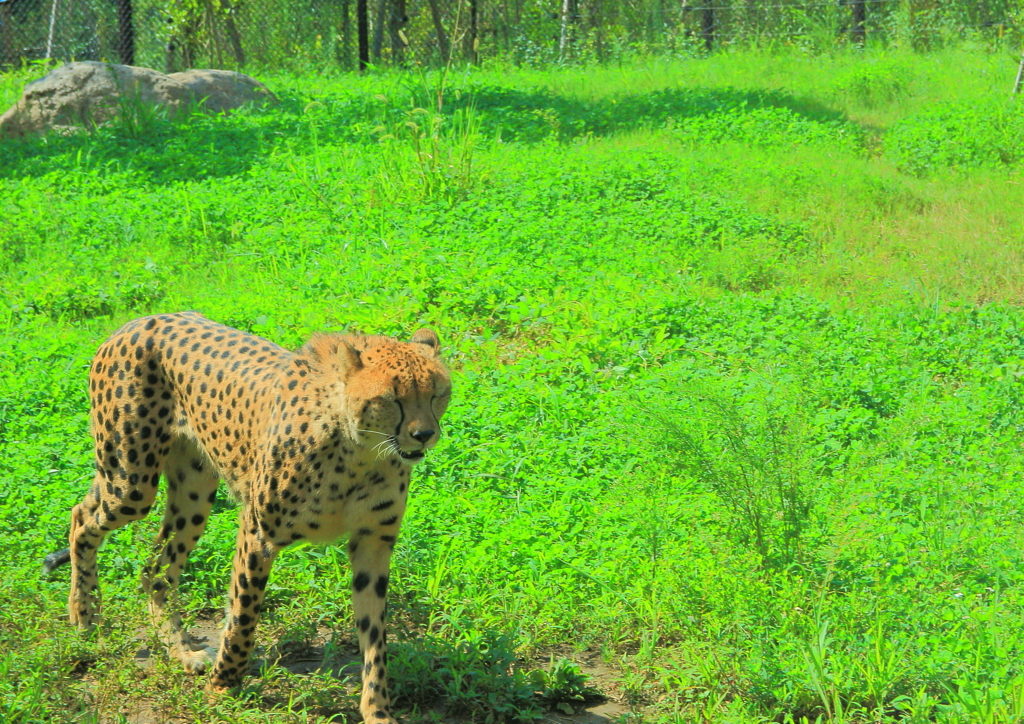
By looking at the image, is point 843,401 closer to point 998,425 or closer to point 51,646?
point 998,425

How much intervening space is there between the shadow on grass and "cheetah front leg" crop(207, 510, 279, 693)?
6.07 m

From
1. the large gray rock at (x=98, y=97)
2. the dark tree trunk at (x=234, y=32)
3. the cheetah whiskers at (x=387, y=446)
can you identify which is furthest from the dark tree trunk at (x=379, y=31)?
the cheetah whiskers at (x=387, y=446)

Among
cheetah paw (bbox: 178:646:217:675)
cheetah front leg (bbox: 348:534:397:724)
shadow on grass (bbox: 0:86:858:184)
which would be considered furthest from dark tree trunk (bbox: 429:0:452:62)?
cheetah front leg (bbox: 348:534:397:724)

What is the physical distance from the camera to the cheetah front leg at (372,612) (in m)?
3.53

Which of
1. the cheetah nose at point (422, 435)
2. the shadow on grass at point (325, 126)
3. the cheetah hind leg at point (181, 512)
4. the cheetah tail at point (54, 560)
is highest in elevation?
the shadow on grass at point (325, 126)

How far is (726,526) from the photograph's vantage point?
443 centimetres

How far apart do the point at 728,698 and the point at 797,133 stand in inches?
321

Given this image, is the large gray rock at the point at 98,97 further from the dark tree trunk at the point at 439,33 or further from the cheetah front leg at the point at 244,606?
the cheetah front leg at the point at 244,606

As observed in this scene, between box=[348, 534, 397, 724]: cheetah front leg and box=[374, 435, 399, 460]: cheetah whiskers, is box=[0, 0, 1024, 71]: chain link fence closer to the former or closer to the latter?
box=[348, 534, 397, 724]: cheetah front leg

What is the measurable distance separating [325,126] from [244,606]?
800 cm

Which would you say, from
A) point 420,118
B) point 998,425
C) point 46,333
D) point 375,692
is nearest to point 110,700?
point 375,692

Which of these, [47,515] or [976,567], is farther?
[47,515]

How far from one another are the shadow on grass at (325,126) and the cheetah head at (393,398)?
6131 mm

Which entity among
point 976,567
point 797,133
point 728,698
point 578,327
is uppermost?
point 797,133
